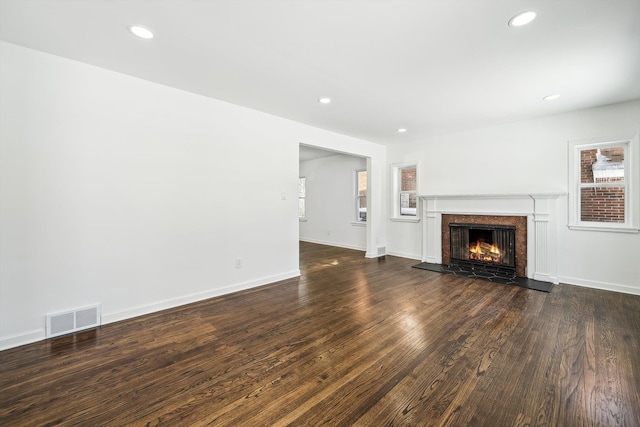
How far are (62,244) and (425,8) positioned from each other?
3560mm

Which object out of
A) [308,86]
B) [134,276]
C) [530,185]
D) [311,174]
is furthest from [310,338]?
[311,174]

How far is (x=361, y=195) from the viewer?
746 centimetres

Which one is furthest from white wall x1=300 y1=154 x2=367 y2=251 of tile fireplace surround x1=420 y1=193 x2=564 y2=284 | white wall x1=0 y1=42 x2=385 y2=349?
white wall x1=0 y1=42 x2=385 y2=349

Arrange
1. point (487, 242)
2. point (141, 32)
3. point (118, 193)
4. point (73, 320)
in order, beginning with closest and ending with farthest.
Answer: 1. point (141, 32)
2. point (73, 320)
3. point (118, 193)
4. point (487, 242)

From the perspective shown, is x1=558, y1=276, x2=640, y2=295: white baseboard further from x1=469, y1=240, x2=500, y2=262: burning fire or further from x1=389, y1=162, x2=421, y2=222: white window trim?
x1=389, y1=162, x2=421, y2=222: white window trim

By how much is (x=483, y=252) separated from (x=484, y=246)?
11 cm

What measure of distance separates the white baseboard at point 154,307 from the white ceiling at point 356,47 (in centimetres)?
243

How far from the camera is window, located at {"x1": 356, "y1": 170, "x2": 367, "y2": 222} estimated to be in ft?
24.4

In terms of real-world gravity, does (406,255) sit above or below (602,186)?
below

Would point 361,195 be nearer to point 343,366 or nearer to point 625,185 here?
point 625,185

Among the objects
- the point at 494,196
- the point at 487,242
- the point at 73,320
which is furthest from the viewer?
the point at 487,242

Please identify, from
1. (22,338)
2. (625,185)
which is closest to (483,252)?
(625,185)

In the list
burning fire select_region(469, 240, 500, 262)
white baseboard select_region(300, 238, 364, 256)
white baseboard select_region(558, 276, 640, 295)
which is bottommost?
white baseboard select_region(558, 276, 640, 295)

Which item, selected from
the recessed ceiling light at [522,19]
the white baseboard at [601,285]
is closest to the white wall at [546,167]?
the white baseboard at [601,285]
